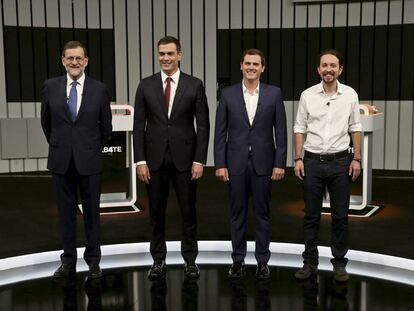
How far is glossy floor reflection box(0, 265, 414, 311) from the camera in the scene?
2.95 m

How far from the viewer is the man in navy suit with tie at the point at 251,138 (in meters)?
3.17

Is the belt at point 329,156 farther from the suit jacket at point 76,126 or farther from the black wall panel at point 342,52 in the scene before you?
the black wall panel at point 342,52

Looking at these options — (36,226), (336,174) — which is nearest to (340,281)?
(336,174)

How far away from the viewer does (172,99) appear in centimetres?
319

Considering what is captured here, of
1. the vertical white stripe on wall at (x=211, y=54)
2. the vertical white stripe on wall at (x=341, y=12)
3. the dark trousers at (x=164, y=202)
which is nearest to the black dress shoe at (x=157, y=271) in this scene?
the dark trousers at (x=164, y=202)

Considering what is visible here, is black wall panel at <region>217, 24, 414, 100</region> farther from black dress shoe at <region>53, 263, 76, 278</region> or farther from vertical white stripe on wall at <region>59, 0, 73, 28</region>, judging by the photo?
black dress shoe at <region>53, 263, 76, 278</region>

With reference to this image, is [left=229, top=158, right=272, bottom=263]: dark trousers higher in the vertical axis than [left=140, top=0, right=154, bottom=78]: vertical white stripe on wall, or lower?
lower

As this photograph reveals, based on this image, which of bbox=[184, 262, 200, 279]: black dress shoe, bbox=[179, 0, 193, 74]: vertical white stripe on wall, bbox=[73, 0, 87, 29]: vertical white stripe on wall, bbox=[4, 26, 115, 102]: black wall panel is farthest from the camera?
bbox=[179, 0, 193, 74]: vertical white stripe on wall

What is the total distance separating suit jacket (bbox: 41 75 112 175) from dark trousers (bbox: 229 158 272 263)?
885mm

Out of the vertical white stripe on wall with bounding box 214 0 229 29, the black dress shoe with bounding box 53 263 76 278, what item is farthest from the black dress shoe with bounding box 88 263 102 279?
the vertical white stripe on wall with bounding box 214 0 229 29

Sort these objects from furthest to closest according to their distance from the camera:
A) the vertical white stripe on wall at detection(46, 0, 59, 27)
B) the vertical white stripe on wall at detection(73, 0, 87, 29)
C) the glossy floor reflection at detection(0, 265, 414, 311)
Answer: the vertical white stripe on wall at detection(73, 0, 87, 29) < the vertical white stripe on wall at detection(46, 0, 59, 27) < the glossy floor reflection at detection(0, 265, 414, 311)

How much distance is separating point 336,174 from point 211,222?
1922mm

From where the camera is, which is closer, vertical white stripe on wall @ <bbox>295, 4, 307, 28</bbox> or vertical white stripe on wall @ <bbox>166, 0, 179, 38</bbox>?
vertical white stripe on wall @ <bbox>295, 4, 307, 28</bbox>

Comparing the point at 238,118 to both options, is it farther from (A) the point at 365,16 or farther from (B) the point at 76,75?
(A) the point at 365,16
